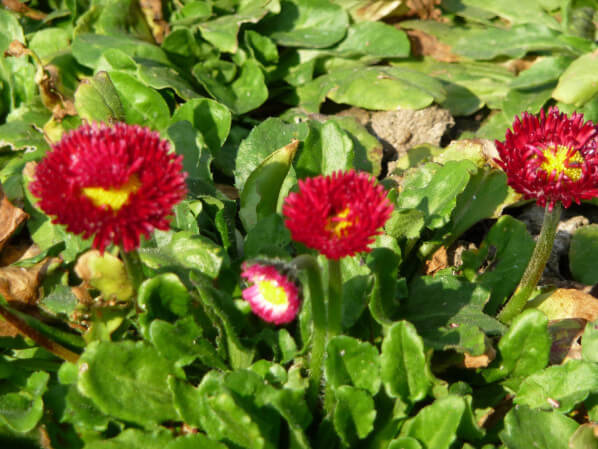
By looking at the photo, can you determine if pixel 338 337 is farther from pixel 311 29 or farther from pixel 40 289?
pixel 311 29

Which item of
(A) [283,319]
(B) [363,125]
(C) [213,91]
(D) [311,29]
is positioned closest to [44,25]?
(C) [213,91]

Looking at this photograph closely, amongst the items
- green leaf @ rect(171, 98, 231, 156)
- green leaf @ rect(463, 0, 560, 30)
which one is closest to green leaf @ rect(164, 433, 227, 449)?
green leaf @ rect(171, 98, 231, 156)

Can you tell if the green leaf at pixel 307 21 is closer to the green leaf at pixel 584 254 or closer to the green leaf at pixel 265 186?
the green leaf at pixel 265 186

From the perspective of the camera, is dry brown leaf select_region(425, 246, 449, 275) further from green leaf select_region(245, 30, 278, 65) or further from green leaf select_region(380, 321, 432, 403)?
green leaf select_region(245, 30, 278, 65)

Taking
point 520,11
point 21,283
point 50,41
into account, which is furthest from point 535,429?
point 50,41

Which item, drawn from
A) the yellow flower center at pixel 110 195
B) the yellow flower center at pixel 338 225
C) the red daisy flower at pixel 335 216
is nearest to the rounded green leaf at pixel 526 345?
the red daisy flower at pixel 335 216

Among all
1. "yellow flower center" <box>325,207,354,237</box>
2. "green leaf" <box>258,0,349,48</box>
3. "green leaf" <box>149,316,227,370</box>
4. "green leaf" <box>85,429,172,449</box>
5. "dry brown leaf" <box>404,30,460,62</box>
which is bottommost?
"green leaf" <box>85,429,172,449</box>
